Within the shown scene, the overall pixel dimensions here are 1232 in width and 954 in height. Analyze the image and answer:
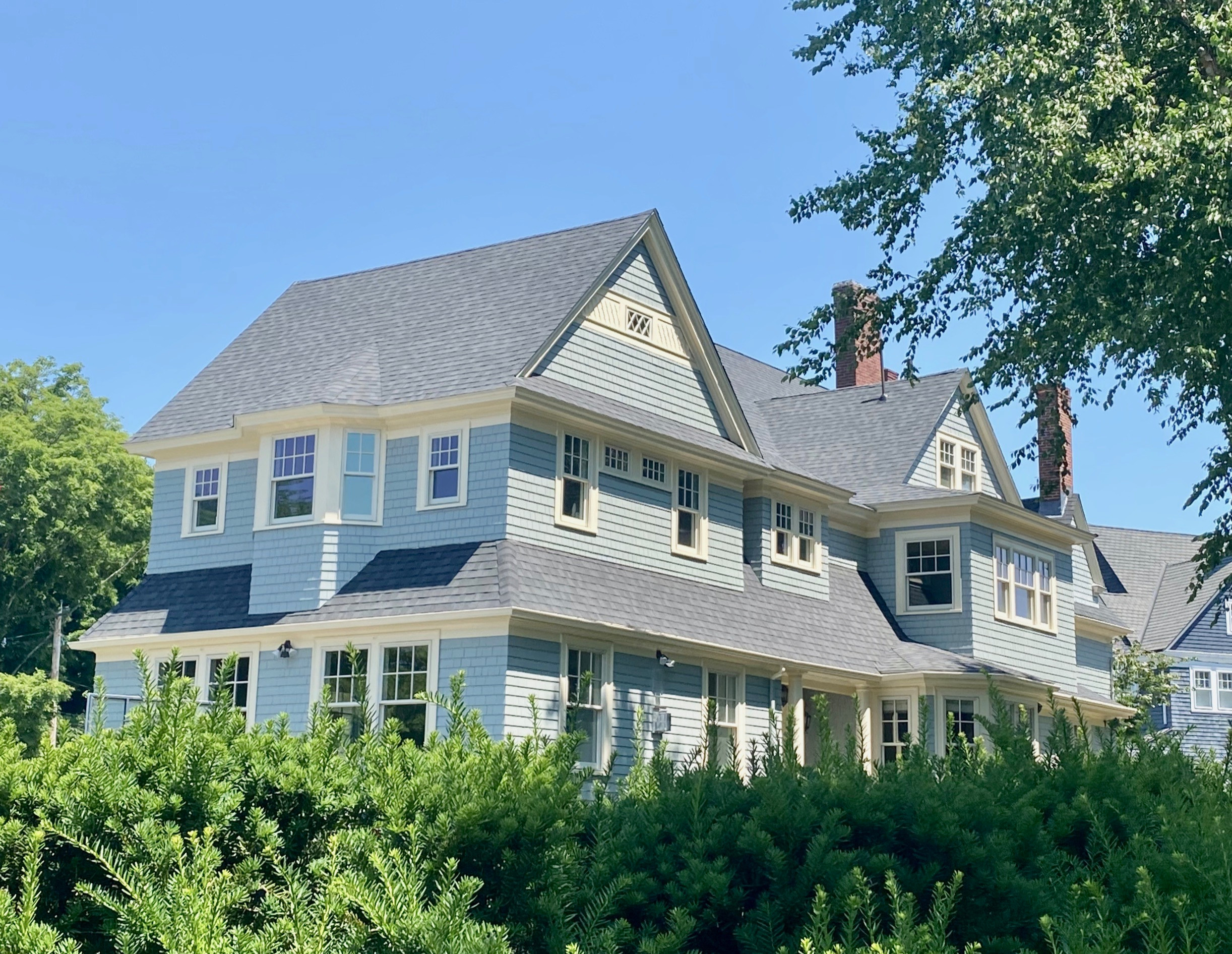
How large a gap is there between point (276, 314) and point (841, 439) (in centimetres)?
1301

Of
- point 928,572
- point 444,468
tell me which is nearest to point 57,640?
point 444,468

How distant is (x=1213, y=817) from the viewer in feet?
20.2

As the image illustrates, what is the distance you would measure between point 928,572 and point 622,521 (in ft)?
31.0

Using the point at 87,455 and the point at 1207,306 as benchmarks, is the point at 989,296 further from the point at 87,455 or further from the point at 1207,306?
the point at 87,455

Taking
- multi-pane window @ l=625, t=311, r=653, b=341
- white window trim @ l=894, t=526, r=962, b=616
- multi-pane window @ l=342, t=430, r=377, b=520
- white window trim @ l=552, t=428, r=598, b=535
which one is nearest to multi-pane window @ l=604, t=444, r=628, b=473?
white window trim @ l=552, t=428, r=598, b=535

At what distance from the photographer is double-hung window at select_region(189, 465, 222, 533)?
24.3 metres

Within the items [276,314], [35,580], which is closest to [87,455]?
[35,580]

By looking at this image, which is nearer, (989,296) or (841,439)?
(989,296)

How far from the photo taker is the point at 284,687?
70.9ft

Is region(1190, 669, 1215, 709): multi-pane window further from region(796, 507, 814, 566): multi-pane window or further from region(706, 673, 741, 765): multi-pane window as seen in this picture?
region(706, 673, 741, 765): multi-pane window

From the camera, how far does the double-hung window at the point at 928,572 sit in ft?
97.2

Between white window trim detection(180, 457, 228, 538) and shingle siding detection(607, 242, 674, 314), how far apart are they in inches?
288

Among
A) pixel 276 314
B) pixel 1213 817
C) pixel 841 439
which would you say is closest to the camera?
pixel 1213 817

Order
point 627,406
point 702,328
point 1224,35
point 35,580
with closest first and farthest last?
point 1224,35 < point 627,406 < point 702,328 < point 35,580
